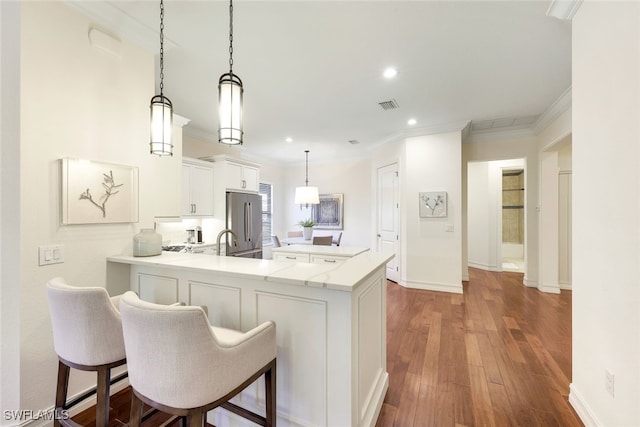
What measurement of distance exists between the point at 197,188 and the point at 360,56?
312 centimetres

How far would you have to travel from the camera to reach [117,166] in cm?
212

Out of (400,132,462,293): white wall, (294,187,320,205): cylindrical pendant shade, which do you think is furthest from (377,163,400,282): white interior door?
(294,187,320,205): cylindrical pendant shade

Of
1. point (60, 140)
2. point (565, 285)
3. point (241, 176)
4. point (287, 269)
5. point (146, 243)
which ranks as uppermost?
point (241, 176)

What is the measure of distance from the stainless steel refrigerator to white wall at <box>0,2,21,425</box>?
2.93 m

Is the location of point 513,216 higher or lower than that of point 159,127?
lower

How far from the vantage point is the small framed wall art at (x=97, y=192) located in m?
1.82

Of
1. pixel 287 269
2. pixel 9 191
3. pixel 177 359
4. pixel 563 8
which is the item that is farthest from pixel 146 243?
pixel 563 8

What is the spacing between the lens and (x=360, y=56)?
2621mm

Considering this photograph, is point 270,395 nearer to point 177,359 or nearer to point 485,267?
point 177,359

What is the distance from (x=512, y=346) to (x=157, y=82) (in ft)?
15.7

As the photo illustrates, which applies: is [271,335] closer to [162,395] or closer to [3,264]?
[162,395]
